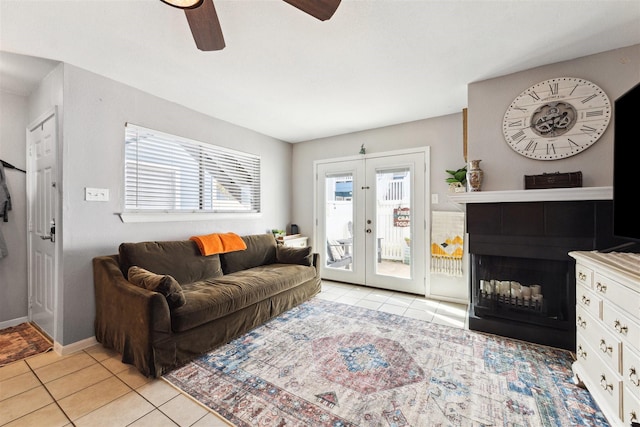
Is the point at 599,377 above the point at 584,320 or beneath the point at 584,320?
beneath

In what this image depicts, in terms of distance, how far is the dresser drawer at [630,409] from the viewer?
1.21 meters

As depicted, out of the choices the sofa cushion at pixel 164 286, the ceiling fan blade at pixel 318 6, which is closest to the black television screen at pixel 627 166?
the ceiling fan blade at pixel 318 6

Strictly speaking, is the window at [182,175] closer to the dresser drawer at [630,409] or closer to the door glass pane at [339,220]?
the door glass pane at [339,220]

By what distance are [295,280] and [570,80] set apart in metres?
3.27

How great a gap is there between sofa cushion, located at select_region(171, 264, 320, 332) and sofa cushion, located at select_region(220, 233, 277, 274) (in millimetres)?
141

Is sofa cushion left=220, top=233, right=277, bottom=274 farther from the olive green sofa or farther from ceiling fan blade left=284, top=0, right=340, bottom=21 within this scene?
ceiling fan blade left=284, top=0, right=340, bottom=21

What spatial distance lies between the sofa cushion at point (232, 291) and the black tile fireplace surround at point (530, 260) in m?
1.97

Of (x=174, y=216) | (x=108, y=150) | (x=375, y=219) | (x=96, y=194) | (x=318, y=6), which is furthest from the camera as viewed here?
(x=375, y=219)

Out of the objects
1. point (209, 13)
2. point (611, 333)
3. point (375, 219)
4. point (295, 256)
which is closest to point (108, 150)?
point (209, 13)

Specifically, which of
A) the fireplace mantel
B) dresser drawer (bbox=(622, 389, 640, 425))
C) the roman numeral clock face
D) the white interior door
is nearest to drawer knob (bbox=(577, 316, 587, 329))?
dresser drawer (bbox=(622, 389, 640, 425))

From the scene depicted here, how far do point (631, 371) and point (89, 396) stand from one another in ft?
9.99

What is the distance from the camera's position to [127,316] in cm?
204

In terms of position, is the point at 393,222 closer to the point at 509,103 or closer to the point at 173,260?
the point at 509,103

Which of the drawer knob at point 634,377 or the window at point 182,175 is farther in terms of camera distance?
the window at point 182,175
